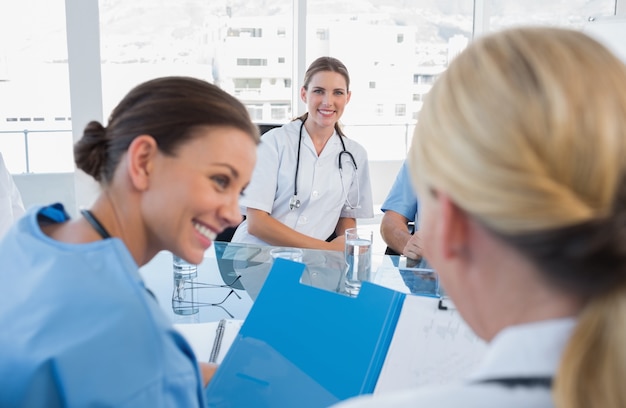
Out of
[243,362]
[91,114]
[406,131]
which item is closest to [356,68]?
[406,131]

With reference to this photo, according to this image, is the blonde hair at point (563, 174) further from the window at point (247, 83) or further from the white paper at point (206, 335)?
the window at point (247, 83)

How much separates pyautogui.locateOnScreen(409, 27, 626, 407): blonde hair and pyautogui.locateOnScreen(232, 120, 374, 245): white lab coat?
192 cm

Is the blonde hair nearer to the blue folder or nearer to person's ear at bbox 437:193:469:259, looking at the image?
person's ear at bbox 437:193:469:259

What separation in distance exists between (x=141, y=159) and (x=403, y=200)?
1.55 metres

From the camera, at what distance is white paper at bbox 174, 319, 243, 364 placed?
1.20 meters

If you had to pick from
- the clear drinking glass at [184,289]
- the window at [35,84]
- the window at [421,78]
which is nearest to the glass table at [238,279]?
the clear drinking glass at [184,289]

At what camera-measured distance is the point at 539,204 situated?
0.47 metres

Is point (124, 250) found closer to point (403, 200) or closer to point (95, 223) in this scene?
point (95, 223)

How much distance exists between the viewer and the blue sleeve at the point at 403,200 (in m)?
2.36

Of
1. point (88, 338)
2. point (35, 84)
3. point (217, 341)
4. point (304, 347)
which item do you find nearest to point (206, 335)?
point (217, 341)

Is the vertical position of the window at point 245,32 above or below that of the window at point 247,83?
above

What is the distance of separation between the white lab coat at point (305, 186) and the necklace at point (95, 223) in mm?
1404

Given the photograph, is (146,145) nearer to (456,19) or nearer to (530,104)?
(530,104)

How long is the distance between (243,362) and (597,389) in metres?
0.70
